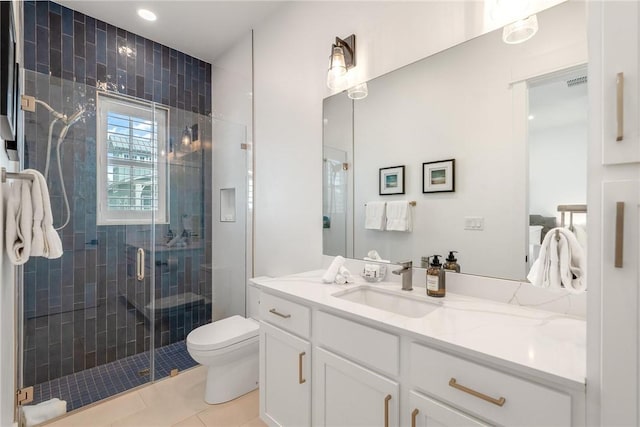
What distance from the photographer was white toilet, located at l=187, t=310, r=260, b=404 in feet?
6.17

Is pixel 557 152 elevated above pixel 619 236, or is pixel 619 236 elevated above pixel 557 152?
pixel 557 152

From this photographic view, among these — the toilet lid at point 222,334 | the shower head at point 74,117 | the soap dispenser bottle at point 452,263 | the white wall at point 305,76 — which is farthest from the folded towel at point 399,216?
the shower head at point 74,117

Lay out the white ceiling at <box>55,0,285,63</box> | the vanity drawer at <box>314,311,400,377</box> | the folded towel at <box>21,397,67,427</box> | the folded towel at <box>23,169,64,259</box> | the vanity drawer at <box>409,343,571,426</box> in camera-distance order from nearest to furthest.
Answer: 1. the vanity drawer at <box>409,343,571,426</box>
2. the vanity drawer at <box>314,311,400,377</box>
3. the folded towel at <box>23,169,64,259</box>
4. the folded towel at <box>21,397,67,427</box>
5. the white ceiling at <box>55,0,285,63</box>

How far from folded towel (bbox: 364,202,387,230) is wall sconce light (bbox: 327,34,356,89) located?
81 cm

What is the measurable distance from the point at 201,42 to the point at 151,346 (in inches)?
108

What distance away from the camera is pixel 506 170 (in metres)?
1.28

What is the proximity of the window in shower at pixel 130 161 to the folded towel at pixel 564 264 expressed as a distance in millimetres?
2606

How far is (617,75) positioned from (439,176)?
855 mm

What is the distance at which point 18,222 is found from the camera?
1155mm

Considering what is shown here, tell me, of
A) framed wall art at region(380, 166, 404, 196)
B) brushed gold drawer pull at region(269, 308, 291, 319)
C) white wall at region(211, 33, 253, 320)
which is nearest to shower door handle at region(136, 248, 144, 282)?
white wall at region(211, 33, 253, 320)

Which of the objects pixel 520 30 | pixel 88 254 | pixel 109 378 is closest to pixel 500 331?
pixel 520 30

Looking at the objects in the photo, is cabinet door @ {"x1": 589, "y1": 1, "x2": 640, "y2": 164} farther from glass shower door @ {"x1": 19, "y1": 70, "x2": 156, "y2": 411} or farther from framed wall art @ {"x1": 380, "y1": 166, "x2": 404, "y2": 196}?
glass shower door @ {"x1": 19, "y1": 70, "x2": 156, "y2": 411}

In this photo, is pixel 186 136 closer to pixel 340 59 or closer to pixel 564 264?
pixel 340 59

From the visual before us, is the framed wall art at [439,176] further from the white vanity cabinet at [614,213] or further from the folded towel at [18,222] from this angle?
the folded towel at [18,222]
